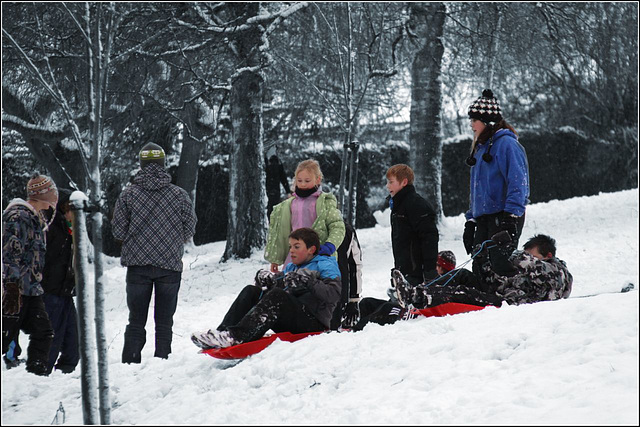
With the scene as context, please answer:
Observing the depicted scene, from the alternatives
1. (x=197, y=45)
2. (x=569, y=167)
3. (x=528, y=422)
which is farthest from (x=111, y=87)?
(x=569, y=167)

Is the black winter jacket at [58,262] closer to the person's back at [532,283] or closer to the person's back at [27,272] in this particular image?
the person's back at [27,272]

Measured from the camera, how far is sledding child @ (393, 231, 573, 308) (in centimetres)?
474

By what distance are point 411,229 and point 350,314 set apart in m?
0.82

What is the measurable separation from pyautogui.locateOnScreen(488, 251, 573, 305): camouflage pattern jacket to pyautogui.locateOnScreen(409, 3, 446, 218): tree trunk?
7.07 meters

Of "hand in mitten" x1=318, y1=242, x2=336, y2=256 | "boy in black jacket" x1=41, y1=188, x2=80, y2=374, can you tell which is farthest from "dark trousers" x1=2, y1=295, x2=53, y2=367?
"hand in mitten" x1=318, y1=242, x2=336, y2=256

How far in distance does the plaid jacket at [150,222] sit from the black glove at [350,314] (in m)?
1.34

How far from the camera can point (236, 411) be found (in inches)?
144

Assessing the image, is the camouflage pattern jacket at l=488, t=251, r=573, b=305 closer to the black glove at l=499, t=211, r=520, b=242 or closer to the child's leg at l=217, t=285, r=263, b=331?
the black glove at l=499, t=211, r=520, b=242

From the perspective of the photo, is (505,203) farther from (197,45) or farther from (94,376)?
(197,45)

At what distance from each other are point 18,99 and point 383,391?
10066 millimetres

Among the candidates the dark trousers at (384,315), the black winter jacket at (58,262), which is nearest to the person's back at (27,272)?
the black winter jacket at (58,262)

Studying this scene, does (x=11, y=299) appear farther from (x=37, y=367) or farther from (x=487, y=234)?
(x=487, y=234)

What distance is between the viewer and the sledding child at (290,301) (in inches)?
181

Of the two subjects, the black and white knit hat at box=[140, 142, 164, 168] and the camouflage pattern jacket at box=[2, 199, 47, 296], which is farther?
the black and white knit hat at box=[140, 142, 164, 168]
